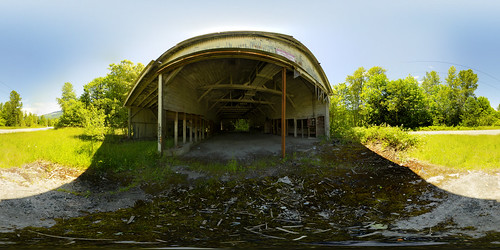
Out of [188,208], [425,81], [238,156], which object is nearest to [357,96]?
[425,81]

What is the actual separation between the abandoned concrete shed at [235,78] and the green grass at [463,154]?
6166 millimetres

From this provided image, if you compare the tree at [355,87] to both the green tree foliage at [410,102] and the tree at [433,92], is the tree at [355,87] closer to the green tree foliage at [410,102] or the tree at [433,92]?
the green tree foliage at [410,102]

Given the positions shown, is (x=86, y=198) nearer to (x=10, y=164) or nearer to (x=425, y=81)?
(x=10, y=164)

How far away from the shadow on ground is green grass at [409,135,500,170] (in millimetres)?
1471

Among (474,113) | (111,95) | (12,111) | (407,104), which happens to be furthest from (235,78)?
(12,111)

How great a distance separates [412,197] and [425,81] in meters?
40.9

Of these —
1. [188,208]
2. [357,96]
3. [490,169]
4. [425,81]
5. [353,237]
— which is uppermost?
[425,81]

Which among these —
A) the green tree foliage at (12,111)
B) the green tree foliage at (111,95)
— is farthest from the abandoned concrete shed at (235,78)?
the green tree foliage at (12,111)

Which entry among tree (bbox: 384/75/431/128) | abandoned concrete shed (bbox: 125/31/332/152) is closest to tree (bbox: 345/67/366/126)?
tree (bbox: 384/75/431/128)

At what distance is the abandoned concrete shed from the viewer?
31.0ft

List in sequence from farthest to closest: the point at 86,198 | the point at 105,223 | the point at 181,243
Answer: the point at 86,198 → the point at 105,223 → the point at 181,243

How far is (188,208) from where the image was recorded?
4922 mm

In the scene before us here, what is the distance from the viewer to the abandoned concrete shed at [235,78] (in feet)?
31.0

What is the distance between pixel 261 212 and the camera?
15.0 feet
